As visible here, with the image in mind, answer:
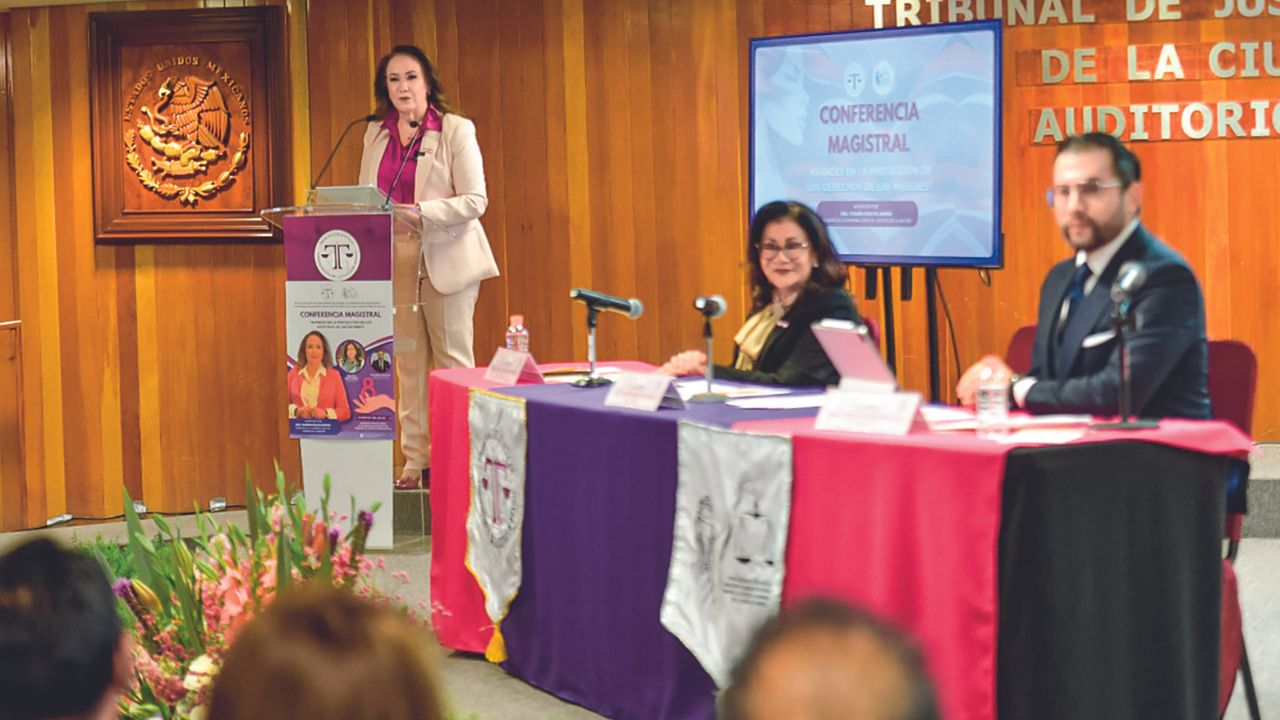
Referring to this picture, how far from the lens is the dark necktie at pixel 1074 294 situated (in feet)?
10.8

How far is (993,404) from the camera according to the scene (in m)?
2.92

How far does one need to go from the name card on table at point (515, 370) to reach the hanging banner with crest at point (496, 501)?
10 centimetres

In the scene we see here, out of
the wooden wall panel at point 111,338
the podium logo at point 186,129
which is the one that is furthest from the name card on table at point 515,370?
the podium logo at point 186,129

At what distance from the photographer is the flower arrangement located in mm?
2598

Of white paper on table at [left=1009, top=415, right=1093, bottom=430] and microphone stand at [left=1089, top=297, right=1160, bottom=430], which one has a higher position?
microphone stand at [left=1089, top=297, right=1160, bottom=430]

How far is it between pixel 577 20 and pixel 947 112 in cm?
210

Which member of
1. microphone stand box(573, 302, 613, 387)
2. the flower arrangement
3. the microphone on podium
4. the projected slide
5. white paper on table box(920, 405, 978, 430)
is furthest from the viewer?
the microphone on podium

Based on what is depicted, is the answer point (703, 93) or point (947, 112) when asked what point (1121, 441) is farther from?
point (703, 93)

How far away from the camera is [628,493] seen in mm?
3568

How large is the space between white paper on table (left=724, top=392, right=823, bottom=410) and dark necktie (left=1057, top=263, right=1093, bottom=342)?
0.55 meters

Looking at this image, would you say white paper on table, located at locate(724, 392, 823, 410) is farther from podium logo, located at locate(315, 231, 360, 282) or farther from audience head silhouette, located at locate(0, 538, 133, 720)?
audience head silhouette, located at locate(0, 538, 133, 720)

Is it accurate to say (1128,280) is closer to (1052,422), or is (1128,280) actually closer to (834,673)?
(1052,422)

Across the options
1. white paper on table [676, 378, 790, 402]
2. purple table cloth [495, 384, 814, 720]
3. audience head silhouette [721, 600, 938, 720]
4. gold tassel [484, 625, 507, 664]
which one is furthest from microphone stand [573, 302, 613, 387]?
audience head silhouette [721, 600, 938, 720]

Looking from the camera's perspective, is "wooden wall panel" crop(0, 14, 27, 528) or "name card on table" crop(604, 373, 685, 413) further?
"wooden wall panel" crop(0, 14, 27, 528)
